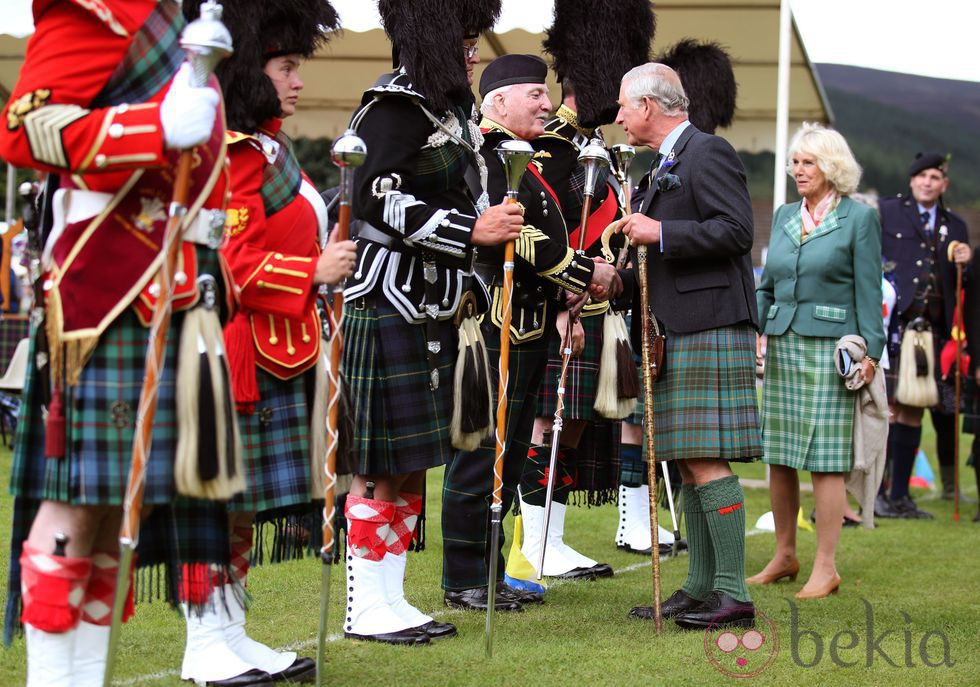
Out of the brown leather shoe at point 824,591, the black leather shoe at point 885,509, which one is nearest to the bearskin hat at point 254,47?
the brown leather shoe at point 824,591

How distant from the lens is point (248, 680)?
3.35 meters

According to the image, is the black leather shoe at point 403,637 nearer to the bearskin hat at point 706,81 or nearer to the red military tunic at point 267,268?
the red military tunic at point 267,268

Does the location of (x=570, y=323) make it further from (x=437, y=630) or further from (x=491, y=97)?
(x=437, y=630)

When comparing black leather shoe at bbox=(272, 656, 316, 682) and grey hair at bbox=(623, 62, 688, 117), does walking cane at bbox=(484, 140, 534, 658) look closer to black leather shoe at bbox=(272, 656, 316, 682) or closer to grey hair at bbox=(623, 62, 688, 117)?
black leather shoe at bbox=(272, 656, 316, 682)

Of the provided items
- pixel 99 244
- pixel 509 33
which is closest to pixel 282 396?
pixel 99 244

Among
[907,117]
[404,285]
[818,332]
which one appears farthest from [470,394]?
[907,117]

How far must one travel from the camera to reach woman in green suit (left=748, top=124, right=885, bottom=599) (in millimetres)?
5164

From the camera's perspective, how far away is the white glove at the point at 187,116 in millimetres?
2557

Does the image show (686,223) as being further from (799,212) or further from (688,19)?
(688,19)

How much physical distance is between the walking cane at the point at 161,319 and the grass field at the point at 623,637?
98 cm

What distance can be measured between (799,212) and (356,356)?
234 centimetres

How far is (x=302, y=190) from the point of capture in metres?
3.51
